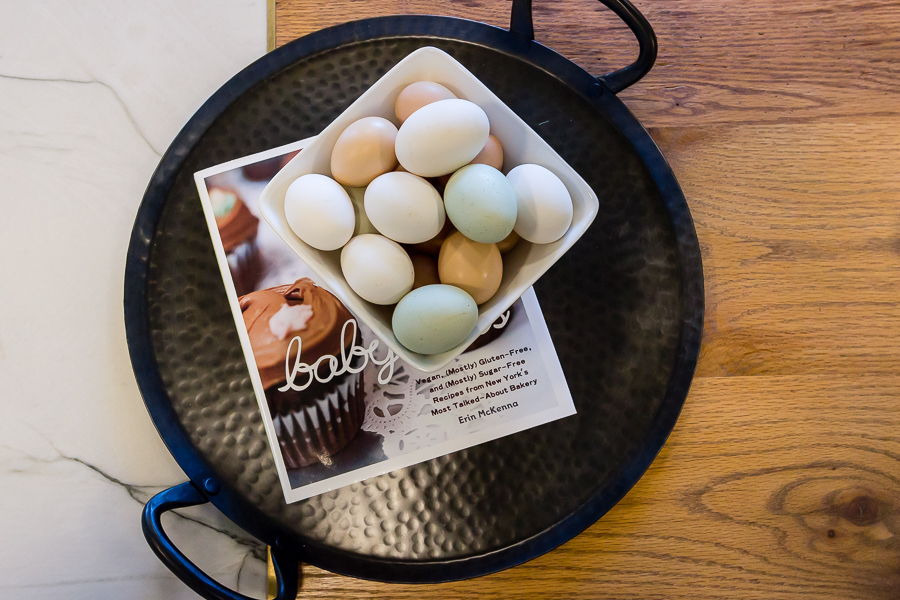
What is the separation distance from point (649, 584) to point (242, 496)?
1.31 ft

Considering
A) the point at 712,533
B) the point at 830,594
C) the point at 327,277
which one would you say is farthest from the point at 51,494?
the point at 830,594

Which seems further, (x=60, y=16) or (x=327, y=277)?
(x=60, y=16)

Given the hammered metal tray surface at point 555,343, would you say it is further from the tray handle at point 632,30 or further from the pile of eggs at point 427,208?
the pile of eggs at point 427,208

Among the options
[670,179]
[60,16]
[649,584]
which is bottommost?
[649,584]

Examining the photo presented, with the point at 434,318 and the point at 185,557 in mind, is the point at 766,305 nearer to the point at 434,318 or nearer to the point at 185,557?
the point at 434,318

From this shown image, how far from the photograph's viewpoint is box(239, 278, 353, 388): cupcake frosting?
1.58 ft

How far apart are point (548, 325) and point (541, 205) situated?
173mm

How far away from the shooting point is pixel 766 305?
0.54m

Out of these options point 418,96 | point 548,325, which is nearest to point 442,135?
point 418,96

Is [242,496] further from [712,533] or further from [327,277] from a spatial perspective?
[712,533]

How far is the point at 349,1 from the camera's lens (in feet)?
1.82

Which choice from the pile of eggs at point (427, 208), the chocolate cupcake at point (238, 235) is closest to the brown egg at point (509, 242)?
the pile of eggs at point (427, 208)

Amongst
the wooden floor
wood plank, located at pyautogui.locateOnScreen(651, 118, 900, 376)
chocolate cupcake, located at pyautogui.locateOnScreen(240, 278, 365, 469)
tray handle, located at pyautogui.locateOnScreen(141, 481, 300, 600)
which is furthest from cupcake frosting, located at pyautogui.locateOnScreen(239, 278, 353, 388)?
wood plank, located at pyautogui.locateOnScreen(651, 118, 900, 376)

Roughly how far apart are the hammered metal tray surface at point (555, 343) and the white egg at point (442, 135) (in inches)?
7.0
